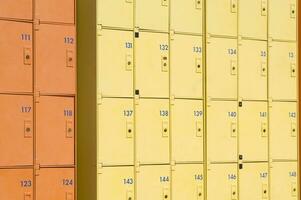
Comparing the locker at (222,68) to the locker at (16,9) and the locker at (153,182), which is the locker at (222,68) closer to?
the locker at (153,182)

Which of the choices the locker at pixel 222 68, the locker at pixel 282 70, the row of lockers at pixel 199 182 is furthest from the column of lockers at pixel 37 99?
the locker at pixel 282 70

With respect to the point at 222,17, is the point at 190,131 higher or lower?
lower

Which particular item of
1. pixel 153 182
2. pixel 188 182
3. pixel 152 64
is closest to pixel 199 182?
pixel 188 182

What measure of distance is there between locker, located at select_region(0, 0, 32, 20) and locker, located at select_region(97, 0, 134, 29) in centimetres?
46

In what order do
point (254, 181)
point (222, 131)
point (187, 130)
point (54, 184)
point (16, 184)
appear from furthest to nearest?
1. point (254, 181)
2. point (222, 131)
3. point (187, 130)
4. point (54, 184)
5. point (16, 184)

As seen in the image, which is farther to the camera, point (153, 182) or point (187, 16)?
point (187, 16)

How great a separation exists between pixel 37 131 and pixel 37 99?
0.70ft

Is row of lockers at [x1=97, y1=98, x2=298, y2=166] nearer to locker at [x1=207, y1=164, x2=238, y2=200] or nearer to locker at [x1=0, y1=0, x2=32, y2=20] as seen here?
locker at [x1=207, y1=164, x2=238, y2=200]

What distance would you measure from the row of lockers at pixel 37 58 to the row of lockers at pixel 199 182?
0.70 metres

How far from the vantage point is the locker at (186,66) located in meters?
4.42

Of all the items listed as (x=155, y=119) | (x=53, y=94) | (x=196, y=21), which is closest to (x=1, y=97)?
(x=53, y=94)

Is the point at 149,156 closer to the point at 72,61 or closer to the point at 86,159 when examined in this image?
the point at 86,159

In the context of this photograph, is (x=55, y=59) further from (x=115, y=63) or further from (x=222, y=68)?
(x=222, y=68)

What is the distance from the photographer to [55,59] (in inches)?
164
